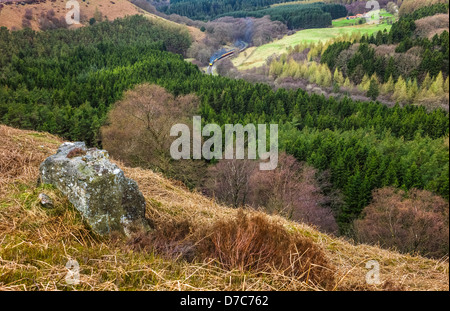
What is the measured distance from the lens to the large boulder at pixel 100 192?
445 centimetres

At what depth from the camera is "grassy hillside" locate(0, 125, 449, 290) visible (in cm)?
305

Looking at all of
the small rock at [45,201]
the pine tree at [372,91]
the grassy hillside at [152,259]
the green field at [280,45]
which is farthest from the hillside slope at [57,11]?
the grassy hillside at [152,259]

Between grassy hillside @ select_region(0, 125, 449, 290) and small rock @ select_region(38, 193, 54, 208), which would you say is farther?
small rock @ select_region(38, 193, 54, 208)

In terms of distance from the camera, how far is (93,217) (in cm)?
439

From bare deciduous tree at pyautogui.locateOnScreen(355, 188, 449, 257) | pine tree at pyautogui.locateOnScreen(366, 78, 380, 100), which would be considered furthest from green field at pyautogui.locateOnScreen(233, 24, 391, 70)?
bare deciduous tree at pyautogui.locateOnScreen(355, 188, 449, 257)

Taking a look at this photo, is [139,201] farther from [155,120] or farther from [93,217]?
[155,120]

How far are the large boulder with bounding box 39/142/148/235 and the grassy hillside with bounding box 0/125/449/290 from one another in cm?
17

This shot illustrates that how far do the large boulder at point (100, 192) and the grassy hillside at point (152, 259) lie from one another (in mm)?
175

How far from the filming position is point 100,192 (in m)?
4.55

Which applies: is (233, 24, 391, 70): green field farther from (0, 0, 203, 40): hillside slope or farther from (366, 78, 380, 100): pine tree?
(366, 78, 380, 100): pine tree

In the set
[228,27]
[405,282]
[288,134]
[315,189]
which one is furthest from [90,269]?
[228,27]

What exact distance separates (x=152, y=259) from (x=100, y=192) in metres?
1.59

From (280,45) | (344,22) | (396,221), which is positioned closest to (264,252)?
(396,221)

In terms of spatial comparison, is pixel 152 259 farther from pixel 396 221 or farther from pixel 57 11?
pixel 57 11
